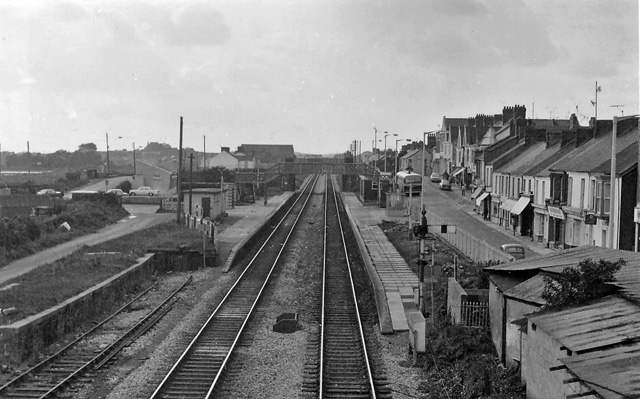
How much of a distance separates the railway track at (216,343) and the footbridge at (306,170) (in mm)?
39425

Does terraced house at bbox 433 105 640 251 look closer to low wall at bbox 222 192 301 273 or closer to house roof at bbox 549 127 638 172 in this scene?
house roof at bbox 549 127 638 172

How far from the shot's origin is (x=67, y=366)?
16.0 m

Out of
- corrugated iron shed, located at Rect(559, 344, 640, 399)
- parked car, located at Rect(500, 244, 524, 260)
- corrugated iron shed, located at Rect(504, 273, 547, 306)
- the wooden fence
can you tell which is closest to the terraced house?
parked car, located at Rect(500, 244, 524, 260)

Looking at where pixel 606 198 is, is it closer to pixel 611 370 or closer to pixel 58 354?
pixel 611 370

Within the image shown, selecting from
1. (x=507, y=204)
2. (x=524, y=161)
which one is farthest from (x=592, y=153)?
(x=524, y=161)

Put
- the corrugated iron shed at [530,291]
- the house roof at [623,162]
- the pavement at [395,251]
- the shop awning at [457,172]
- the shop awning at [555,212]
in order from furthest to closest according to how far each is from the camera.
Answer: the shop awning at [457,172] → the shop awning at [555,212] → the house roof at [623,162] → the pavement at [395,251] → the corrugated iron shed at [530,291]

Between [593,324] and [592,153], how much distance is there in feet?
86.4

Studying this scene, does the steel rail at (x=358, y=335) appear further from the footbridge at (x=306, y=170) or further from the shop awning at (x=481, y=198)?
the footbridge at (x=306, y=170)

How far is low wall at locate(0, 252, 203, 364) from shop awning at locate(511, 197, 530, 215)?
894 inches

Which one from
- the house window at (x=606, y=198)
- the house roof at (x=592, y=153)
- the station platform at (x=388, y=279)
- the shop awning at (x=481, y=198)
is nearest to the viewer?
the station platform at (x=388, y=279)

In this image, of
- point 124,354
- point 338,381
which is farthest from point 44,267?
point 338,381

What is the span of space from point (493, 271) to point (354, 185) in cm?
8787

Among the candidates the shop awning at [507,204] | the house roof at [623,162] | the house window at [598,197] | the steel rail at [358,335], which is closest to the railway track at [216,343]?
the steel rail at [358,335]

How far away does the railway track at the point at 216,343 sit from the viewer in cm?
1466
